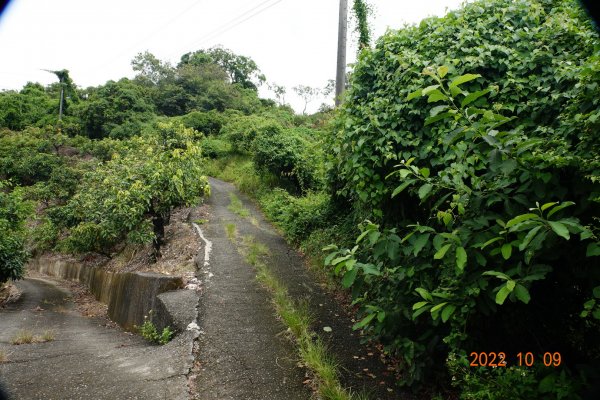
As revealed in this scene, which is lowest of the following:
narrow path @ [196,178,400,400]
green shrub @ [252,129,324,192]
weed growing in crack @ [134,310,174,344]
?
weed growing in crack @ [134,310,174,344]

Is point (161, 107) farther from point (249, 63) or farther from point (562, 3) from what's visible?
point (562, 3)

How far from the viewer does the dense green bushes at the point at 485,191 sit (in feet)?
7.09

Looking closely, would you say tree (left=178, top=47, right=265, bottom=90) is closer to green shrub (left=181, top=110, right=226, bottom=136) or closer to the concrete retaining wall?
green shrub (left=181, top=110, right=226, bottom=136)

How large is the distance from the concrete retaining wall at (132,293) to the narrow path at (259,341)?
695 mm

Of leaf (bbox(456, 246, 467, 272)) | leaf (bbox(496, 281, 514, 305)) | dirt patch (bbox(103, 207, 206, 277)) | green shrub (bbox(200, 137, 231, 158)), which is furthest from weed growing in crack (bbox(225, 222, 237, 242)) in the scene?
green shrub (bbox(200, 137, 231, 158))

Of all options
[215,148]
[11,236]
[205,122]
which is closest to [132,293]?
[11,236]

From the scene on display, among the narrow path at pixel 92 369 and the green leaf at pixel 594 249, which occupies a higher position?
the green leaf at pixel 594 249

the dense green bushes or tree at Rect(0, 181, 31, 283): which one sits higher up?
the dense green bushes

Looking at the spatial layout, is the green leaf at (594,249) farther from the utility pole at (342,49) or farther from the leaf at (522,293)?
the utility pole at (342,49)

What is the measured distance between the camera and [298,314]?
4.98m

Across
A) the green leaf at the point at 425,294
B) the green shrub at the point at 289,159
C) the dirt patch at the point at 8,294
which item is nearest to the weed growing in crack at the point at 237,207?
the green shrub at the point at 289,159

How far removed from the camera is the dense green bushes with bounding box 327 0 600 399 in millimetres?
2160

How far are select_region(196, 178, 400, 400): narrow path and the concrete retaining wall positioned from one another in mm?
695

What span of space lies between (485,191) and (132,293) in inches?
288
